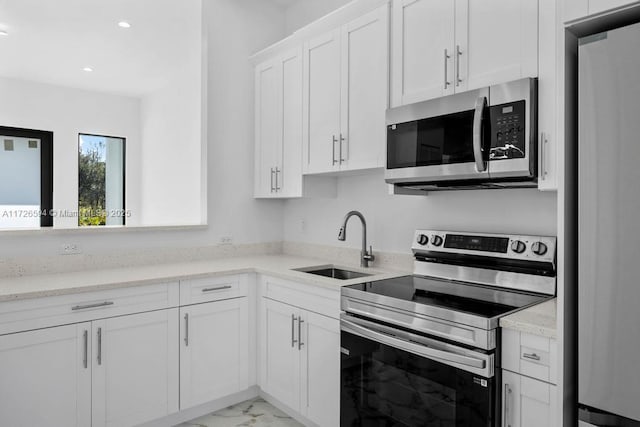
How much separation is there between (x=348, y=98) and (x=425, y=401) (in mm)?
1681

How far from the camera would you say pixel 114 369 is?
223cm

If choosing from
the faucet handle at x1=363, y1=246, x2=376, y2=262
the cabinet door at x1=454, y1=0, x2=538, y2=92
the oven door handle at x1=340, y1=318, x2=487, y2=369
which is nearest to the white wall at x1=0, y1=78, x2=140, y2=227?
the faucet handle at x1=363, y1=246, x2=376, y2=262

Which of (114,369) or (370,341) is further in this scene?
Answer: (114,369)

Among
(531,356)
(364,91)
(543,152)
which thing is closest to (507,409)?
(531,356)

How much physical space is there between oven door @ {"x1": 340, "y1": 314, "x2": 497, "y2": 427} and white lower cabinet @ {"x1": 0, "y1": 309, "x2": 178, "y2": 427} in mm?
1051

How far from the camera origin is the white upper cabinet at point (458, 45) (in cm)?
175

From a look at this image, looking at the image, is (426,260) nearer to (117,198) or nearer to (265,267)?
(265,267)

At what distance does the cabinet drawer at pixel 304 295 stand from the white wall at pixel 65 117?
12.0 feet

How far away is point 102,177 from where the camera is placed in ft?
19.2

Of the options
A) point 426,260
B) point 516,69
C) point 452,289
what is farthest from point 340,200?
point 516,69

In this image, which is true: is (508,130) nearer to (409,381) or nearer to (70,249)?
(409,381)

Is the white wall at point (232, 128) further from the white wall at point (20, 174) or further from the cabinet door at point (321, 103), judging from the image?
the white wall at point (20, 174)

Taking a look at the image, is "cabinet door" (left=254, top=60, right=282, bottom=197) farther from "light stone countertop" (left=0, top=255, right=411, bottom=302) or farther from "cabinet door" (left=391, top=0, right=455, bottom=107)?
"cabinet door" (left=391, top=0, right=455, bottom=107)

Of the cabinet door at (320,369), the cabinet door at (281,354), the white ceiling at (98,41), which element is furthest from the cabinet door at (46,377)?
the white ceiling at (98,41)
